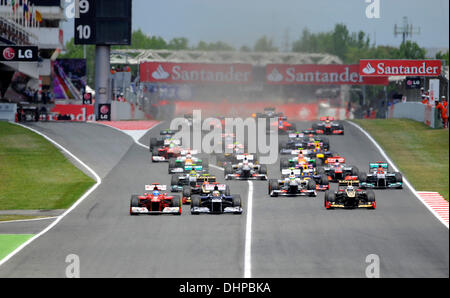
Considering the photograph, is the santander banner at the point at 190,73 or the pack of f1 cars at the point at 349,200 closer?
the pack of f1 cars at the point at 349,200

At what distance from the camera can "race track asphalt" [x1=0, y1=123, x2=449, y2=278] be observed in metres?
22.3

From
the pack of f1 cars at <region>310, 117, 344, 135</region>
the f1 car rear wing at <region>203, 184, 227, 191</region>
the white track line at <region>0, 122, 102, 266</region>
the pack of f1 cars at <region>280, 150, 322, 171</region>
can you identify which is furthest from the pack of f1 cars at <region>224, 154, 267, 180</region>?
the pack of f1 cars at <region>310, 117, 344, 135</region>

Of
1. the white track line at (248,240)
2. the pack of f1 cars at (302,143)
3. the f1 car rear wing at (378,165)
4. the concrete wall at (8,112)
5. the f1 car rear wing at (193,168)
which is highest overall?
the concrete wall at (8,112)

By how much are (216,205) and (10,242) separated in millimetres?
7749

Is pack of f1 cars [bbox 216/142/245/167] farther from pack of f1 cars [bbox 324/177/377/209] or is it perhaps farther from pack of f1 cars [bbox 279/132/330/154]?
pack of f1 cars [bbox 324/177/377/209]

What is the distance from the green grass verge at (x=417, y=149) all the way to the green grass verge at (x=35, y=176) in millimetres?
16050

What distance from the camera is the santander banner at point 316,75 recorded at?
8944 centimetres

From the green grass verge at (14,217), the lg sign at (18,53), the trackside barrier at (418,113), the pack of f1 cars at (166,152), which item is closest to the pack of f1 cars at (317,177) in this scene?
the green grass verge at (14,217)

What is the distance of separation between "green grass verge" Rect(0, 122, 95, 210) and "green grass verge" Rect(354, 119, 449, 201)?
16.0 meters

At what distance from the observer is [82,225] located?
30766 mm

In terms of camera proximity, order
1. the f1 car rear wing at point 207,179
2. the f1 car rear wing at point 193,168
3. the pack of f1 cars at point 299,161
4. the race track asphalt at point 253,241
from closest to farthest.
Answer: the race track asphalt at point 253,241 → the f1 car rear wing at point 207,179 → the f1 car rear wing at point 193,168 → the pack of f1 cars at point 299,161

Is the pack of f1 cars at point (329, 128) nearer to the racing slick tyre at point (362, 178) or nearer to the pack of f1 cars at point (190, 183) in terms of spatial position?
the racing slick tyre at point (362, 178)
